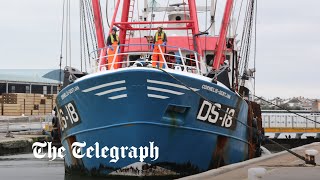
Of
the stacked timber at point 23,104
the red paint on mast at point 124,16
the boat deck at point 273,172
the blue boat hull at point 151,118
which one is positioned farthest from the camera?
the stacked timber at point 23,104

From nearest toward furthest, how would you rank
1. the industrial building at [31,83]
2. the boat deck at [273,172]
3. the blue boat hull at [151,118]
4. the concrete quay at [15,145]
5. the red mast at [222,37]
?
the boat deck at [273,172]
the blue boat hull at [151,118]
the red mast at [222,37]
the concrete quay at [15,145]
the industrial building at [31,83]

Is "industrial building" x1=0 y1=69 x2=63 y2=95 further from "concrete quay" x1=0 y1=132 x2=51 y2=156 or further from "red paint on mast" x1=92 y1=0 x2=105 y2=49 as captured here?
"red paint on mast" x1=92 y1=0 x2=105 y2=49

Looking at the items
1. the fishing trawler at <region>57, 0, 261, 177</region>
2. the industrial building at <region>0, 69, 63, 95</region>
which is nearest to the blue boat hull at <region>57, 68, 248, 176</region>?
the fishing trawler at <region>57, 0, 261, 177</region>

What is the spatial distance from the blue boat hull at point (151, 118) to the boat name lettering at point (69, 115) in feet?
0.08

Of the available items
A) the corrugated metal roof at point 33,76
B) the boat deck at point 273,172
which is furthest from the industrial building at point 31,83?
the boat deck at point 273,172

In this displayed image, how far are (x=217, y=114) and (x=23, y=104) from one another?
35336 millimetres

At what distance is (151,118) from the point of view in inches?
502

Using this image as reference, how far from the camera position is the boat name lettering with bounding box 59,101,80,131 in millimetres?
14039

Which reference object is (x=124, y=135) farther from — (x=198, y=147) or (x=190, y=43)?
(x=190, y=43)

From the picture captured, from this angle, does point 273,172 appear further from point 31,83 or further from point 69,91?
point 31,83

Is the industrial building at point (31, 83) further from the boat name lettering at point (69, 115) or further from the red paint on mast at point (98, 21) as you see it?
the boat name lettering at point (69, 115)

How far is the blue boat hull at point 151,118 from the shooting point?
1264cm

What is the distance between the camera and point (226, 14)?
55.9 ft

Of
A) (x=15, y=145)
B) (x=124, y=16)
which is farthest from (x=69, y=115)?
(x=15, y=145)
